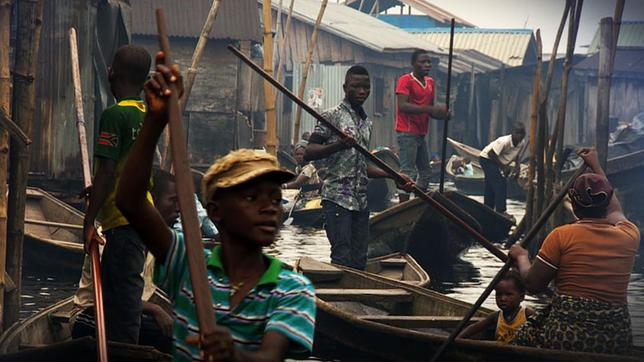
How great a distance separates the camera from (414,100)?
11.9 meters

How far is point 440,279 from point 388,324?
4.23 meters

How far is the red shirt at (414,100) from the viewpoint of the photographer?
11781 mm

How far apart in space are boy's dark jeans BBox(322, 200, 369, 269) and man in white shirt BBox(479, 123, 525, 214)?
7.49 metres

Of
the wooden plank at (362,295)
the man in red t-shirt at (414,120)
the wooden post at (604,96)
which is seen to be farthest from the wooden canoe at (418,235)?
the wooden plank at (362,295)

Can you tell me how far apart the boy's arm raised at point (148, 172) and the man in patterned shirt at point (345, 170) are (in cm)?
518

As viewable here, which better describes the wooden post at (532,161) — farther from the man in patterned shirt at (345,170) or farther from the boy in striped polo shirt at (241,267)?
the boy in striped polo shirt at (241,267)

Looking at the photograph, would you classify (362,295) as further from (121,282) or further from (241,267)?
(241,267)

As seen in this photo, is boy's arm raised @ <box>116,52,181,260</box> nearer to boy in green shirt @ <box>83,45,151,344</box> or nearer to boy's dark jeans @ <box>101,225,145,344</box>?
boy in green shirt @ <box>83,45,151,344</box>

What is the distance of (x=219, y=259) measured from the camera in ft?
9.76

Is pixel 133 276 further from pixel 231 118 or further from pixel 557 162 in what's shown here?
pixel 231 118

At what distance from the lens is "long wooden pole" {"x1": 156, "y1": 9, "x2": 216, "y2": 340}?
2500mm

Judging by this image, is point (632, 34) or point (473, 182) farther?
→ point (632, 34)

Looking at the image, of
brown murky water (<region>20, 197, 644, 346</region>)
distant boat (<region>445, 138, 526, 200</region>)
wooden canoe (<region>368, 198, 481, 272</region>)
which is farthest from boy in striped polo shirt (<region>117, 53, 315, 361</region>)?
distant boat (<region>445, 138, 526, 200</region>)

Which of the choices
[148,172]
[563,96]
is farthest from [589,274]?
[563,96]
